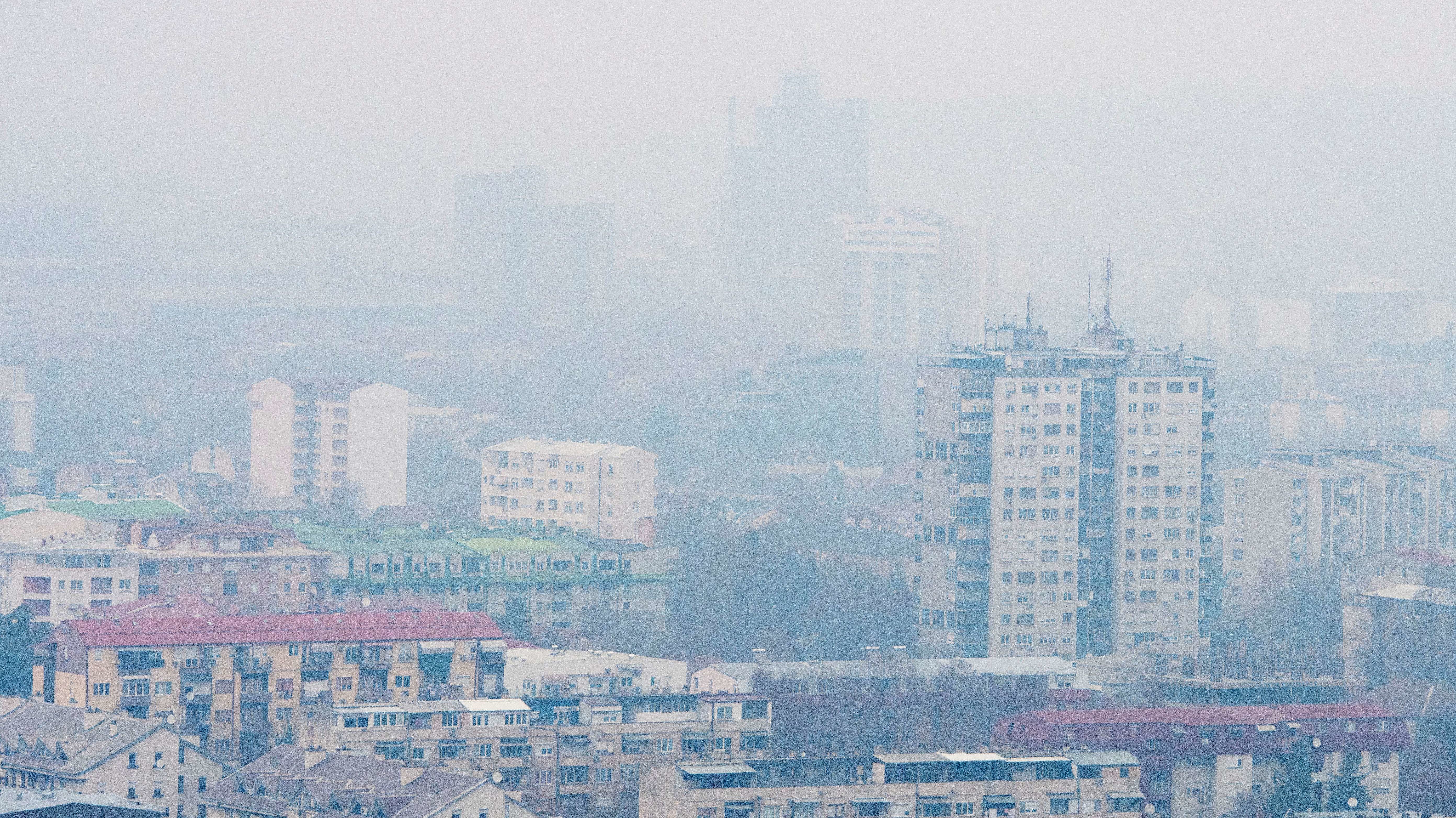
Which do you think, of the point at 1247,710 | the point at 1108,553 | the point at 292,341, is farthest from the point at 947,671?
the point at 292,341

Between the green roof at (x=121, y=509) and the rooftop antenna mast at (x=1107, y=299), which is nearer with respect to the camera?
the rooftop antenna mast at (x=1107, y=299)

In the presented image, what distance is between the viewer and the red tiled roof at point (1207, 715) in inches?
758

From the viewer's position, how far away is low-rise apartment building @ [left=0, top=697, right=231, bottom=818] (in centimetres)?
1797

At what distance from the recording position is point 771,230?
273 feet

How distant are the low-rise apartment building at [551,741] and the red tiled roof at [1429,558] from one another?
1109cm

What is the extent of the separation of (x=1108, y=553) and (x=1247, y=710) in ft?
21.6

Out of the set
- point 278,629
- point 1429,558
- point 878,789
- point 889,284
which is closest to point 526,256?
point 889,284

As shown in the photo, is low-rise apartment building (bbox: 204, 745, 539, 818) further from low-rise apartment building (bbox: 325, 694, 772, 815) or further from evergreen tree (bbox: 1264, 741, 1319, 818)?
evergreen tree (bbox: 1264, 741, 1319, 818)

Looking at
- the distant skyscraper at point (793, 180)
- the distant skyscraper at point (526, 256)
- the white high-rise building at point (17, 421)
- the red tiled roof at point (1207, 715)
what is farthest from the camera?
the distant skyscraper at point (793, 180)

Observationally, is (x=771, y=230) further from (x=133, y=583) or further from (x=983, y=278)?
(x=133, y=583)

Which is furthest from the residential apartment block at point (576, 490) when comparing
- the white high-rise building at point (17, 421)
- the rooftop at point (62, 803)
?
the rooftop at point (62, 803)

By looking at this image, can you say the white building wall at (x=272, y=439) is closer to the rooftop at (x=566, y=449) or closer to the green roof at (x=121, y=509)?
the rooftop at (x=566, y=449)

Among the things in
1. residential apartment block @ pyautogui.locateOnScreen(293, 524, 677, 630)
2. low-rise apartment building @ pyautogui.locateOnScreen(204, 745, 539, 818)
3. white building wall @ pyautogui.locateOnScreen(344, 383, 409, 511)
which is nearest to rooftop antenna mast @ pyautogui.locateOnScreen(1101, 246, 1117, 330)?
residential apartment block @ pyautogui.locateOnScreen(293, 524, 677, 630)

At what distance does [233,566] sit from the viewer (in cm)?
2589
